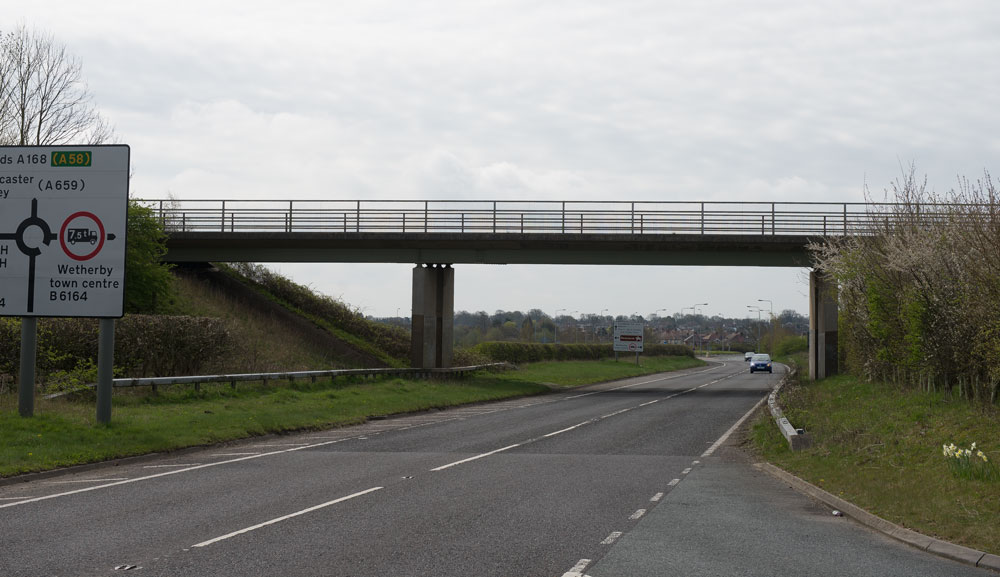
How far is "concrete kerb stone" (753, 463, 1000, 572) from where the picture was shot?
8211 millimetres

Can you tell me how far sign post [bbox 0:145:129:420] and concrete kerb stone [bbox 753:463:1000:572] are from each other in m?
12.9

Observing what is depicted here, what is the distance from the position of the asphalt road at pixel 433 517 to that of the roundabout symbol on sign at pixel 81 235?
14.9ft

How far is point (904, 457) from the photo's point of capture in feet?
45.4

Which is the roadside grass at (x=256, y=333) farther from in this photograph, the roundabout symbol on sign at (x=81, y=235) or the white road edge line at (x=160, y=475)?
the white road edge line at (x=160, y=475)

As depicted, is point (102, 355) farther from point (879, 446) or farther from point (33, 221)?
point (879, 446)

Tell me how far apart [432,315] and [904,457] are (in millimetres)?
28926

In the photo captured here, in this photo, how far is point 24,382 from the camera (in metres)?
17.0

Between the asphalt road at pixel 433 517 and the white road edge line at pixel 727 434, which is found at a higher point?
the asphalt road at pixel 433 517

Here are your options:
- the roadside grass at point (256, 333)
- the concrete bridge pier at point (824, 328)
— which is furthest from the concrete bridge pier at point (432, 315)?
the concrete bridge pier at point (824, 328)

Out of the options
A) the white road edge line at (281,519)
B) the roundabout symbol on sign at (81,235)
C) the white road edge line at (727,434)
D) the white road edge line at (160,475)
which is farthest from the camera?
the white road edge line at (727,434)

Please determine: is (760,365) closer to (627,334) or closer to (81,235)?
(627,334)

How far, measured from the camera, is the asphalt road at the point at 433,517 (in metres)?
7.98

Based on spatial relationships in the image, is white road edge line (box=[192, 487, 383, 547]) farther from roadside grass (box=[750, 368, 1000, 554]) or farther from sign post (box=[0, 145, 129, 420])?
sign post (box=[0, 145, 129, 420])

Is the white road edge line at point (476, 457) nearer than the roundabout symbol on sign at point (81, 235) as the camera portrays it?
Yes
